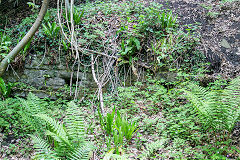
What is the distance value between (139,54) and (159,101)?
4.26 ft

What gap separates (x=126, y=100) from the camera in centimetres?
352

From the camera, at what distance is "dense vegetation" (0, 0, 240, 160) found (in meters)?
2.20

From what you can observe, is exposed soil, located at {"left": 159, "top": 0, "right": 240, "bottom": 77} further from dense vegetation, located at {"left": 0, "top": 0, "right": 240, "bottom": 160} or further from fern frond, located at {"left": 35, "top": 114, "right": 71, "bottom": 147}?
fern frond, located at {"left": 35, "top": 114, "right": 71, "bottom": 147}

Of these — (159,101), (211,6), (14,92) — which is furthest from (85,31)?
(211,6)

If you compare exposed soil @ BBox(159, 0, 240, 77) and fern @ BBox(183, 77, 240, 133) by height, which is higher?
exposed soil @ BBox(159, 0, 240, 77)

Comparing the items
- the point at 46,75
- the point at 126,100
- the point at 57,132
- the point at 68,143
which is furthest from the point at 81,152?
the point at 46,75

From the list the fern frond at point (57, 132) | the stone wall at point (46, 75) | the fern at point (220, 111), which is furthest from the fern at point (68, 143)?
the stone wall at point (46, 75)

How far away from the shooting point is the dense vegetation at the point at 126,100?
2.20 m

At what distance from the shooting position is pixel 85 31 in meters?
4.48

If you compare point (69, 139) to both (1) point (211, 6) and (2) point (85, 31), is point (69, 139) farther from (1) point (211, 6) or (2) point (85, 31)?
(1) point (211, 6)

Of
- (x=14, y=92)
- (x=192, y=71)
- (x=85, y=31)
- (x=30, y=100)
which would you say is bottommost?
(x=14, y=92)

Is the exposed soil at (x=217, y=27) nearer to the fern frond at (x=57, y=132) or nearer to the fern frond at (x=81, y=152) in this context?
the fern frond at (x=81, y=152)

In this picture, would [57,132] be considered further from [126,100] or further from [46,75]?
[46,75]

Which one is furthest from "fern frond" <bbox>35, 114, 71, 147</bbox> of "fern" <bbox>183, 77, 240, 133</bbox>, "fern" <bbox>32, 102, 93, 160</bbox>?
"fern" <bbox>183, 77, 240, 133</bbox>
